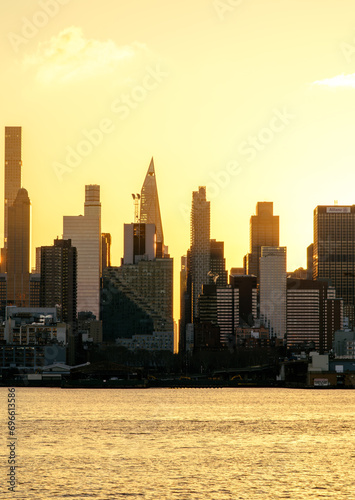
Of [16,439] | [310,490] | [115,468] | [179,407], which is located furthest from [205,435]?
[179,407]

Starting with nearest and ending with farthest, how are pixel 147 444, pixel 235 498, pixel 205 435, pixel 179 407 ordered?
pixel 235 498, pixel 147 444, pixel 205 435, pixel 179 407

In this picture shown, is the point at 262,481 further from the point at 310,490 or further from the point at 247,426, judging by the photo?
the point at 247,426

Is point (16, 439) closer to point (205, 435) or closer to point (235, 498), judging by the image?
point (205, 435)

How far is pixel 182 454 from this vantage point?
272ft

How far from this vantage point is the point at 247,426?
110250 millimetres

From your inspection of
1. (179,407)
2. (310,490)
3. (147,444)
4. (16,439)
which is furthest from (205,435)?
(179,407)

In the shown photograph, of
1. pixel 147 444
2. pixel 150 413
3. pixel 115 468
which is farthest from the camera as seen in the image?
pixel 150 413

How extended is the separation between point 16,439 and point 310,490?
3515 centimetres

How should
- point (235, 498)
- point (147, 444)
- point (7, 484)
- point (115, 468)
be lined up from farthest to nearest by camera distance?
point (147, 444), point (115, 468), point (7, 484), point (235, 498)

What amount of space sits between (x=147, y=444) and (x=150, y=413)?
4083 cm

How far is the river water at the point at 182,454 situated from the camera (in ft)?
216

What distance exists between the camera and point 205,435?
99.2 m

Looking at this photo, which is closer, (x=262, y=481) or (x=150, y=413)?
→ (x=262, y=481)

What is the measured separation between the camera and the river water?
216 ft
